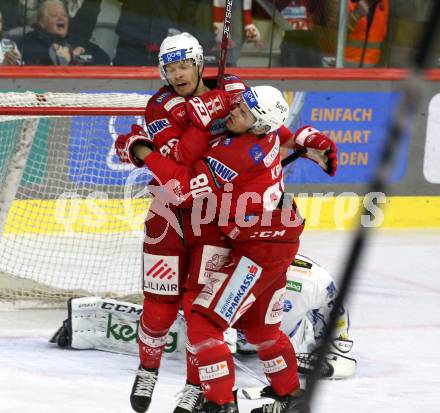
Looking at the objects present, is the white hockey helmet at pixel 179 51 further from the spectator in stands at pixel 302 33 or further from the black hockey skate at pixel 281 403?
the spectator in stands at pixel 302 33

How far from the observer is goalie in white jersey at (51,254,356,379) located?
4574mm

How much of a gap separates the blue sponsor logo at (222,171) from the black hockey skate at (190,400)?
804 millimetres

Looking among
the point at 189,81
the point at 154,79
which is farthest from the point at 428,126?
the point at 189,81

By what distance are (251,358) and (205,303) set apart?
136 cm

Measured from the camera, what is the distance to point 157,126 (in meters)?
3.66

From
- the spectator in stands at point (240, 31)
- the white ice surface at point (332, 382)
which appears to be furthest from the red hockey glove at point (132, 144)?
the spectator in stands at point (240, 31)

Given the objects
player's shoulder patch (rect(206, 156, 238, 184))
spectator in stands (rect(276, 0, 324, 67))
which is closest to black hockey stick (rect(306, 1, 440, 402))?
player's shoulder patch (rect(206, 156, 238, 184))

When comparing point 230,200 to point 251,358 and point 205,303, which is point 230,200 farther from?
point 251,358

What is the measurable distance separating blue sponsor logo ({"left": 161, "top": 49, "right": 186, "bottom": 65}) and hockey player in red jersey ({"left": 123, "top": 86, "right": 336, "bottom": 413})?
0.64 ft

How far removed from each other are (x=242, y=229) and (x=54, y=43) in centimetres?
370

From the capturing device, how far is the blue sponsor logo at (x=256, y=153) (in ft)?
11.2

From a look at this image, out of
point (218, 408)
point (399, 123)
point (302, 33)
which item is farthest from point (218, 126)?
point (302, 33)

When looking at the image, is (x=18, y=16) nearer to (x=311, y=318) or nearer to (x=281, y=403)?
(x=311, y=318)

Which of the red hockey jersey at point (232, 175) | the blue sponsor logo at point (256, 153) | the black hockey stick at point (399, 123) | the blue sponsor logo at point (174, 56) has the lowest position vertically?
the red hockey jersey at point (232, 175)
